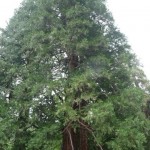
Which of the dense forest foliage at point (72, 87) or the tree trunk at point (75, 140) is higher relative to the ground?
the dense forest foliage at point (72, 87)

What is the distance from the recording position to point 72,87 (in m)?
9.58

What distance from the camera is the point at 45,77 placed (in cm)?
1040

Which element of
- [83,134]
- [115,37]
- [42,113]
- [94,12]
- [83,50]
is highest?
[94,12]

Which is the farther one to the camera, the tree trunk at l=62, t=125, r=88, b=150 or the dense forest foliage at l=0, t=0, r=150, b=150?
the tree trunk at l=62, t=125, r=88, b=150

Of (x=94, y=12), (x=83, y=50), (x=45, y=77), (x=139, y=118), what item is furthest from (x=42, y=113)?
(x=94, y=12)

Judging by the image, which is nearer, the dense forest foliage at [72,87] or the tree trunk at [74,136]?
the dense forest foliage at [72,87]

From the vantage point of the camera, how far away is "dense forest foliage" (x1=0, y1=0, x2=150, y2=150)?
31.3 feet

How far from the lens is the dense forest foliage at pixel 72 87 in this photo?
9.54 m

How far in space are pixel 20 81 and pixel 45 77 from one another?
1554mm

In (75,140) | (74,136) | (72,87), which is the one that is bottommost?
(75,140)

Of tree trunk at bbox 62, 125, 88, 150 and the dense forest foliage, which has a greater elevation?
the dense forest foliage

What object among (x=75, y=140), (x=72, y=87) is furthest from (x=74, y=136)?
(x=72, y=87)

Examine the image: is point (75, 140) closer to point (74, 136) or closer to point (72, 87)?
point (74, 136)

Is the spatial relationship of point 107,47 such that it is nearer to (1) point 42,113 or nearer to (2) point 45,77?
(2) point 45,77
